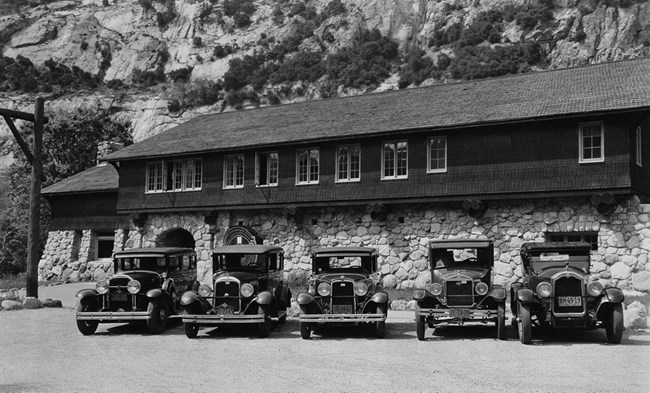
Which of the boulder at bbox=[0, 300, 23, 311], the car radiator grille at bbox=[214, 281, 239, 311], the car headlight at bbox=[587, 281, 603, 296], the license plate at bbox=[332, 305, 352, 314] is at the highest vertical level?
the car headlight at bbox=[587, 281, 603, 296]

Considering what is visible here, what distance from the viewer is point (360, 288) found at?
49.8 ft

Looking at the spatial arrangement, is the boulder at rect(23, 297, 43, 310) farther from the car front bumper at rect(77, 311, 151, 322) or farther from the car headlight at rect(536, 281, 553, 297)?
the car headlight at rect(536, 281, 553, 297)

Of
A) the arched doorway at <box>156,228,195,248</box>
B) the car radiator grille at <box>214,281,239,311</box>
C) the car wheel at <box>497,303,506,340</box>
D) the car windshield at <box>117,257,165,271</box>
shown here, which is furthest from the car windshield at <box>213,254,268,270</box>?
the arched doorway at <box>156,228,195,248</box>

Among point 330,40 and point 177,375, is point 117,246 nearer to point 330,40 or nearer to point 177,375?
point 177,375

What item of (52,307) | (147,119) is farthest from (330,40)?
(52,307)

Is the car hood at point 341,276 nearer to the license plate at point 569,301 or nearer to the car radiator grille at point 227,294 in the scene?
the car radiator grille at point 227,294

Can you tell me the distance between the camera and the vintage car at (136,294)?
51.9ft

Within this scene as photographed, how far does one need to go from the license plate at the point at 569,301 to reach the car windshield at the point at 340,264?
4.67 m

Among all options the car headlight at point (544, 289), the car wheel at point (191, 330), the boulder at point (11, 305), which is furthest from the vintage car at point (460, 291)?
the boulder at point (11, 305)

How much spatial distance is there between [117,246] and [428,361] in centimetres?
2639

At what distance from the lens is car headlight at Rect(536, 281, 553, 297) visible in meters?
13.6

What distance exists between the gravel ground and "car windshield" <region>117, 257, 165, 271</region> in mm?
1669

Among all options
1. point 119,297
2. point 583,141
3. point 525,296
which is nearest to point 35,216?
point 119,297

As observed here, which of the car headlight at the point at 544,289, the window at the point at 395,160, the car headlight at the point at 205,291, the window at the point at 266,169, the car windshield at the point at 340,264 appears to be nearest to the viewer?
the car headlight at the point at 544,289
